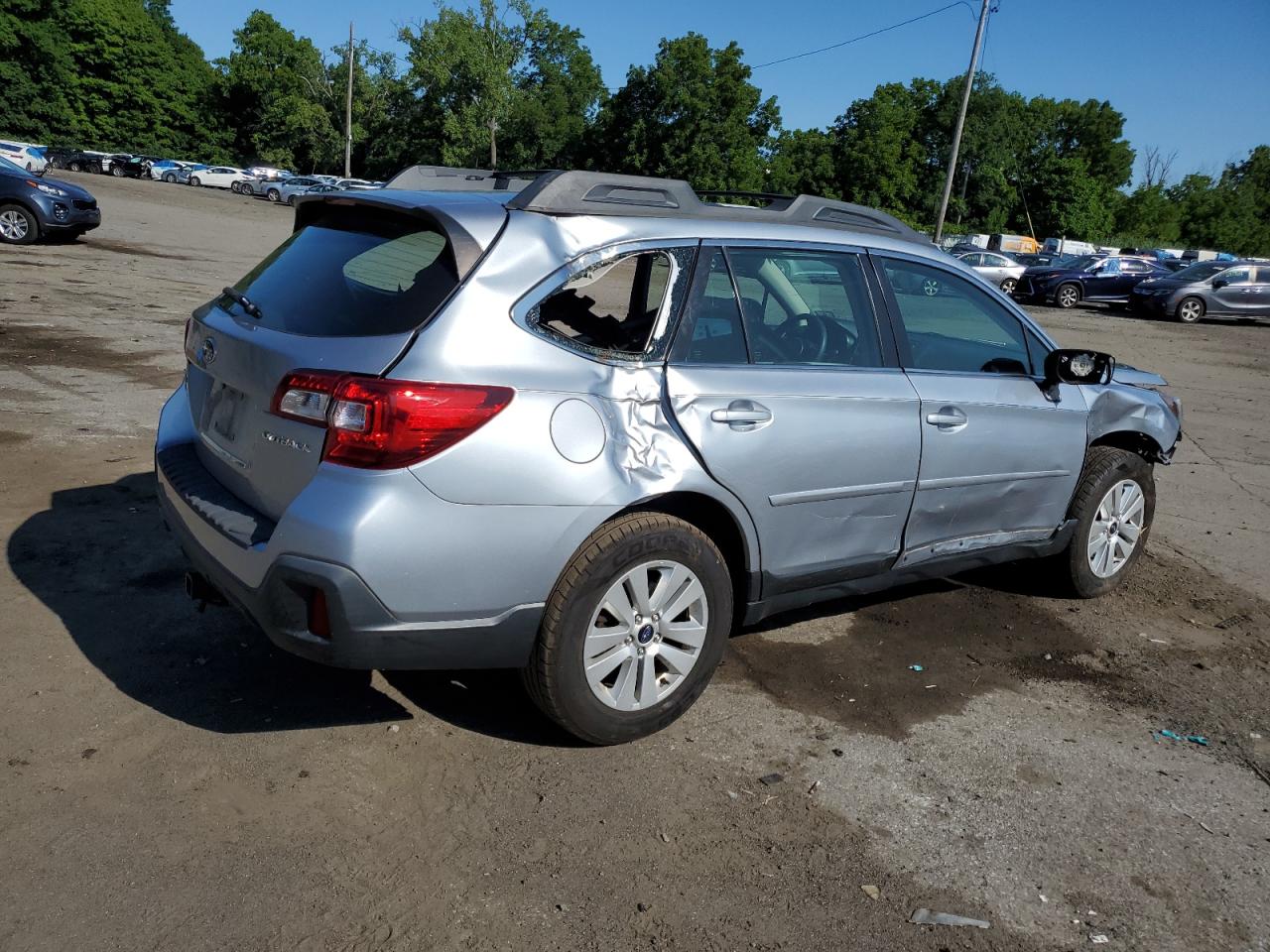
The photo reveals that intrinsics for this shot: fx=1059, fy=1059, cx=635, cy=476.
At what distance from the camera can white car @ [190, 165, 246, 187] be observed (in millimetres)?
66500

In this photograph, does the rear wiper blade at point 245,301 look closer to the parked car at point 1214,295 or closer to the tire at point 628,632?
the tire at point 628,632

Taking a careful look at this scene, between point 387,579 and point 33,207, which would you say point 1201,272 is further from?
point 387,579

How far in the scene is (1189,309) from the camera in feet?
93.5

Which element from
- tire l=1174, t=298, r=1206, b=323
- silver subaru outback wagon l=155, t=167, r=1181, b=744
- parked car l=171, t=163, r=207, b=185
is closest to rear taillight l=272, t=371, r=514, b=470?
silver subaru outback wagon l=155, t=167, r=1181, b=744

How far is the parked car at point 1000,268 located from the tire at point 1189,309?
17.0 feet

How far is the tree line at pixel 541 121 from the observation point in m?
77.8

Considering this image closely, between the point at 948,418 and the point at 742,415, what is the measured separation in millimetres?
1118

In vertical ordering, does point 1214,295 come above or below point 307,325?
below

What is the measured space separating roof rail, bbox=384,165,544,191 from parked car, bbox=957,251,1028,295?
30.7 m

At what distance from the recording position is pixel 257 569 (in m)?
3.11

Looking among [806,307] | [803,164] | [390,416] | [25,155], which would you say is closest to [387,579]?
[390,416]

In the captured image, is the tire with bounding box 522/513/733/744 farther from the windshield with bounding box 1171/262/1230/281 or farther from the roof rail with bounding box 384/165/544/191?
the windshield with bounding box 1171/262/1230/281

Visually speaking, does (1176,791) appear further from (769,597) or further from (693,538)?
(693,538)

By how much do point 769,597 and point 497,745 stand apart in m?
1.11
